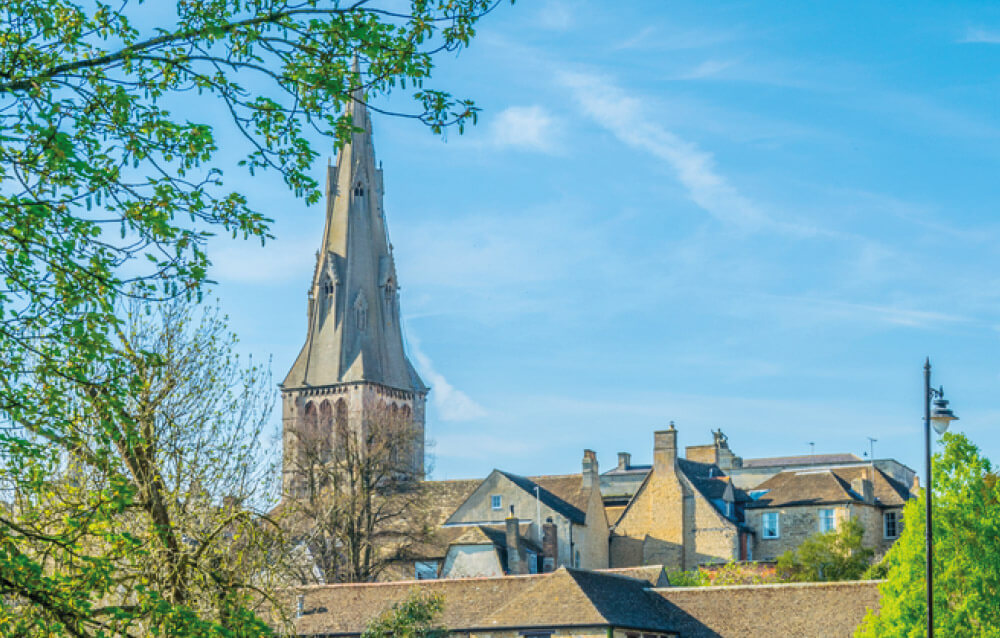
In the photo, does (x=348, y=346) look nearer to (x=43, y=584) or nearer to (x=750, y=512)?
(x=750, y=512)

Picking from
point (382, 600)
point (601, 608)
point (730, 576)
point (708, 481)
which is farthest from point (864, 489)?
point (382, 600)

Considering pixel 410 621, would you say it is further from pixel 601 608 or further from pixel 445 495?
pixel 445 495

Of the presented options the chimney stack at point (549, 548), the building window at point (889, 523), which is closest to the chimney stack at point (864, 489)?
the building window at point (889, 523)

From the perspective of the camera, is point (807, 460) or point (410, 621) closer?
point (410, 621)

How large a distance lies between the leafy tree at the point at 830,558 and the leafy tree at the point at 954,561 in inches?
1380

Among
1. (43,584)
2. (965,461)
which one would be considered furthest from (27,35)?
(965,461)

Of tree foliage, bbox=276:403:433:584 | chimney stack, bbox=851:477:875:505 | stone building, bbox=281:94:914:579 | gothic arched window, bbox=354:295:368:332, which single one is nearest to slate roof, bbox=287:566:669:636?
tree foliage, bbox=276:403:433:584

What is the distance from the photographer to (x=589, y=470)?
78.7 metres

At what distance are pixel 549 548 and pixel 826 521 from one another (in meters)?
15.8

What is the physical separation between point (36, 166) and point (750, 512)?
66.0m

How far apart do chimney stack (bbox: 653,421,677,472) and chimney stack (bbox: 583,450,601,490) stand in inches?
196

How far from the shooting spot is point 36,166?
12.6 m

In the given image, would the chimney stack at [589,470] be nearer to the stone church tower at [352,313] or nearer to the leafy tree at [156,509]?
the stone church tower at [352,313]

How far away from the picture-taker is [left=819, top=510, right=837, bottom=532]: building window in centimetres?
7131
